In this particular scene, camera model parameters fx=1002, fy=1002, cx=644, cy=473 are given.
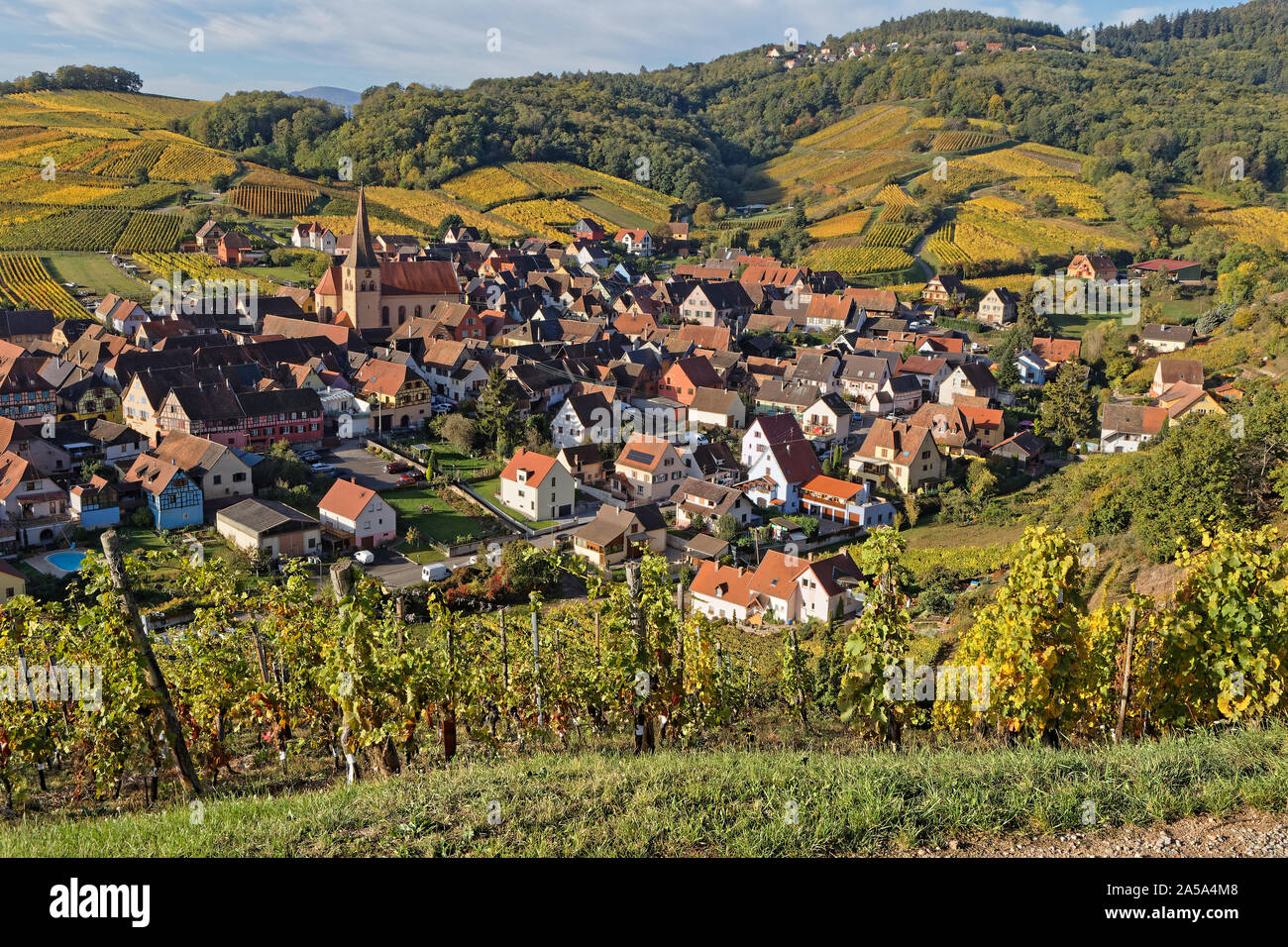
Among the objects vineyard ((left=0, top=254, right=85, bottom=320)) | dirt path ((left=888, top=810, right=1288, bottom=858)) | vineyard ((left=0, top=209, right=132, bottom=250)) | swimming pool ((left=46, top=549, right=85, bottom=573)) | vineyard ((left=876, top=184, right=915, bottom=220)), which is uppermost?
vineyard ((left=876, top=184, right=915, bottom=220))

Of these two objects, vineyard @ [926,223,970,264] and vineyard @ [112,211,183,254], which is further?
vineyard @ [926,223,970,264]

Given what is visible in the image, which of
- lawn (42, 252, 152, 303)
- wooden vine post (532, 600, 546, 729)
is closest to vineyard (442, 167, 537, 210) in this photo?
lawn (42, 252, 152, 303)

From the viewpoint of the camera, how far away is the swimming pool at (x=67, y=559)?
25.3 m

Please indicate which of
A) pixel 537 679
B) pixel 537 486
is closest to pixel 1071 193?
pixel 537 486

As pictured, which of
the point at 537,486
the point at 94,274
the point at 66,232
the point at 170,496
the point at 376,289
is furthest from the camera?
the point at 66,232

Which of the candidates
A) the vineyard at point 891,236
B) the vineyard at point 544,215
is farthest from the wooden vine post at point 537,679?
the vineyard at point 544,215

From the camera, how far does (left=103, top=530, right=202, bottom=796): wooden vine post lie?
9133 millimetres

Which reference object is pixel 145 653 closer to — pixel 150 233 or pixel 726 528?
pixel 726 528

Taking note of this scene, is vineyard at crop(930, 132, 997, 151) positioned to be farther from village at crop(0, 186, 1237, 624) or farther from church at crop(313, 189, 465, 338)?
church at crop(313, 189, 465, 338)

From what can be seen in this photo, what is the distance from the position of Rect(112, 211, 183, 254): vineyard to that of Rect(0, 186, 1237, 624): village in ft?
51.8

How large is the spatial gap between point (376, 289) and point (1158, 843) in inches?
2071

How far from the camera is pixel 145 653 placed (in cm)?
947
